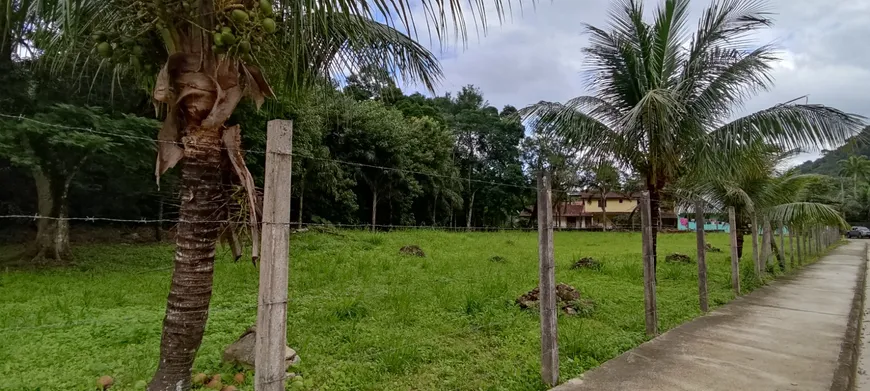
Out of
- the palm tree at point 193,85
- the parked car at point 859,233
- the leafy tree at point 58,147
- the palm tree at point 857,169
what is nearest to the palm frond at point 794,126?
the palm tree at point 193,85

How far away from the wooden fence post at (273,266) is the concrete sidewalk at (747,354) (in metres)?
2.10

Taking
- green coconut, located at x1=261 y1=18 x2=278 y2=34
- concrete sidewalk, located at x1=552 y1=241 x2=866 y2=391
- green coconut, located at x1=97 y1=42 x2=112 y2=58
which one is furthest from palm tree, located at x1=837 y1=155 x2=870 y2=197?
green coconut, located at x1=97 y1=42 x2=112 y2=58

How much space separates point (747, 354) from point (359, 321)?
12.0 ft

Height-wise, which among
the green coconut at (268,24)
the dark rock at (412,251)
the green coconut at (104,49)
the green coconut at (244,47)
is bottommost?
the dark rock at (412,251)

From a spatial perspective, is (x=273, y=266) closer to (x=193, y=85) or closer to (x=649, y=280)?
(x=193, y=85)

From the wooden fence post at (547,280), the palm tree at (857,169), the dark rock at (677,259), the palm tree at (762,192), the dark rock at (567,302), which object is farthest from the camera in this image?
the palm tree at (857,169)

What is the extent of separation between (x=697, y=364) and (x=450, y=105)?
30.5 m

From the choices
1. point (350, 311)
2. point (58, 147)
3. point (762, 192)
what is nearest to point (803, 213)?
point (762, 192)

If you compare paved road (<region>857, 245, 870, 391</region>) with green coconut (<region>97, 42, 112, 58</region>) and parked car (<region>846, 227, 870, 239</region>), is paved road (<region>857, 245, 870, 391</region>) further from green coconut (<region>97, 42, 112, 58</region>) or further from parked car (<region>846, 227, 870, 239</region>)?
parked car (<region>846, 227, 870, 239</region>)

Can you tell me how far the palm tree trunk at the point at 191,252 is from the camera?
8.61 ft

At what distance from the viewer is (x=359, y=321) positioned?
502 centimetres

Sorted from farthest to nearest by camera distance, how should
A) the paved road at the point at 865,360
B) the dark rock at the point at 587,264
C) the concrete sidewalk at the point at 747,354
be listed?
the dark rock at the point at 587,264 → the paved road at the point at 865,360 → the concrete sidewalk at the point at 747,354

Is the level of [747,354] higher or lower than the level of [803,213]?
lower

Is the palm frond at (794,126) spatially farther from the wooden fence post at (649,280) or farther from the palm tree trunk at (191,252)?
the palm tree trunk at (191,252)
